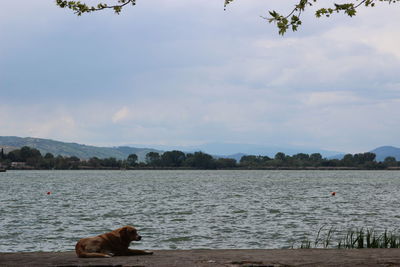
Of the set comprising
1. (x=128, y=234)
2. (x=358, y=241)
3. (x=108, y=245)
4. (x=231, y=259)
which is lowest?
(x=358, y=241)

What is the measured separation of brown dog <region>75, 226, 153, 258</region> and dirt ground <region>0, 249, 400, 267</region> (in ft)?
0.83

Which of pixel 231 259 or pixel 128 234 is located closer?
pixel 231 259

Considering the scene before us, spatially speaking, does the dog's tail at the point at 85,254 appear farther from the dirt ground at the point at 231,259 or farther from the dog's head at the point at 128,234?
the dog's head at the point at 128,234

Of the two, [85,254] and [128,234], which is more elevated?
[128,234]

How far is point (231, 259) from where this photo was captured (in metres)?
13.5

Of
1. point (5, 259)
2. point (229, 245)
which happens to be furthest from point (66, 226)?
point (5, 259)

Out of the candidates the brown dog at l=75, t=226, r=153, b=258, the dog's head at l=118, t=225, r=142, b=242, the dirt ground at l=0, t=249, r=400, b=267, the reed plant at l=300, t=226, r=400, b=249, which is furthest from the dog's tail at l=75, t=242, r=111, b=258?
the reed plant at l=300, t=226, r=400, b=249

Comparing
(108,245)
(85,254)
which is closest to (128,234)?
(108,245)

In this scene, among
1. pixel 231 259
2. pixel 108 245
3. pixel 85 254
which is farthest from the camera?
pixel 108 245

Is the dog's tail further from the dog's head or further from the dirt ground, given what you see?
the dog's head

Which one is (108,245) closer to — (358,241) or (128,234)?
(128,234)

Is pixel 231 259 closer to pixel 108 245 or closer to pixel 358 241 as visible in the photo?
pixel 108 245

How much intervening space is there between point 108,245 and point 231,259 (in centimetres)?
307

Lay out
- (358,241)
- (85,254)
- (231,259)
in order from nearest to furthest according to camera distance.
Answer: (231,259)
(85,254)
(358,241)
